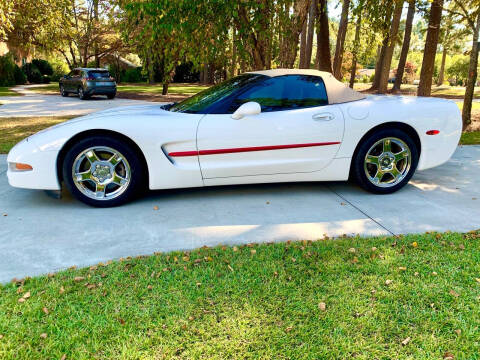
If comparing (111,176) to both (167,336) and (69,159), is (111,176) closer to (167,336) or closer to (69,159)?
(69,159)

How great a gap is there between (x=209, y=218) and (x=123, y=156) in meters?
1.11

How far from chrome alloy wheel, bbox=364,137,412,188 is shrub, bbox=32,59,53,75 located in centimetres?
3973

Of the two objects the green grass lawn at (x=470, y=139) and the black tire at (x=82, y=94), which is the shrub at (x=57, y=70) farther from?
the green grass lawn at (x=470, y=139)

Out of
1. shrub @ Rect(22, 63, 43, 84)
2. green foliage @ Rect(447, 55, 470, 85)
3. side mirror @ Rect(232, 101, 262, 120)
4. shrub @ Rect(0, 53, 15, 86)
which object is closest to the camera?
side mirror @ Rect(232, 101, 262, 120)

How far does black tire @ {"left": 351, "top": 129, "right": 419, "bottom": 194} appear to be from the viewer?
14.8ft

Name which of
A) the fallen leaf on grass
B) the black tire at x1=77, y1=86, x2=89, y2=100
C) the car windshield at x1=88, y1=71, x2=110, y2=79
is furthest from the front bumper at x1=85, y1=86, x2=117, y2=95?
the fallen leaf on grass

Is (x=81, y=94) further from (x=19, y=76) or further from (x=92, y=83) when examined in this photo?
(x=19, y=76)

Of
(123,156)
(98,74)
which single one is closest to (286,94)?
(123,156)

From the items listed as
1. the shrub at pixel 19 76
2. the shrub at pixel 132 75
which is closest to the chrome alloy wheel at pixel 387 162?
the shrub at pixel 19 76

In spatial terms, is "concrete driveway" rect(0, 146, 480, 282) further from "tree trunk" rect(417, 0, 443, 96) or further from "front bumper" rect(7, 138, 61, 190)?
"tree trunk" rect(417, 0, 443, 96)

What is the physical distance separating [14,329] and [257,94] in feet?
10.3

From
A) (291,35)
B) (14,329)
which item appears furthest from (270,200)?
(291,35)

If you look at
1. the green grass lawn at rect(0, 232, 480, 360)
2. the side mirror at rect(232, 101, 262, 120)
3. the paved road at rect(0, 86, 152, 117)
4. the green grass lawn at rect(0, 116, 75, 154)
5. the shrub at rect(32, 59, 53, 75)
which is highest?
the shrub at rect(32, 59, 53, 75)

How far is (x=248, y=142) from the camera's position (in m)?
4.16
